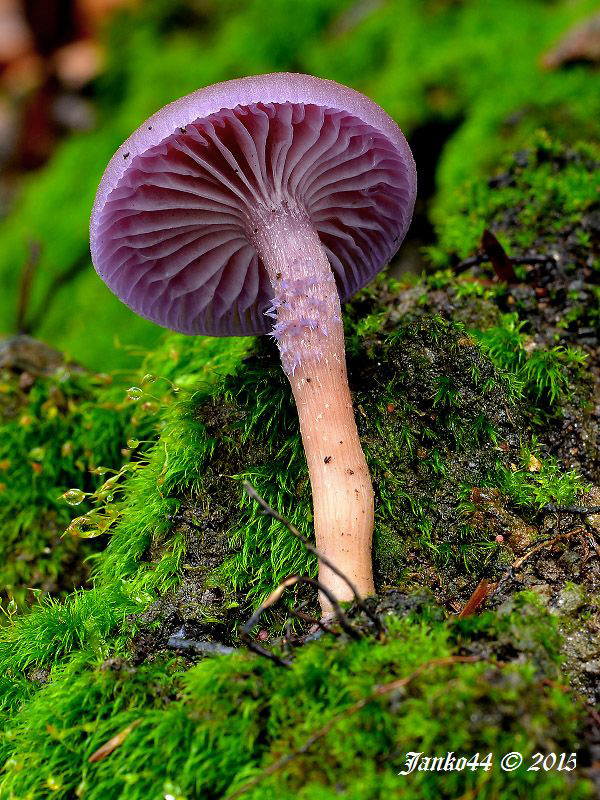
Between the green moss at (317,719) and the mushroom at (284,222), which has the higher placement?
the mushroom at (284,222)

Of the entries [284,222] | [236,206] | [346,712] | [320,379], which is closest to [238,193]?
[236,206]

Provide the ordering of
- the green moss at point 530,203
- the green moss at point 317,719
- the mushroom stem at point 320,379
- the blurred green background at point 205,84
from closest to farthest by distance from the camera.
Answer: the green moss at point 317,719 < the mushroom stem at point 320,379 < the green moss at point 530,203 < the blurred green background at point 205,84

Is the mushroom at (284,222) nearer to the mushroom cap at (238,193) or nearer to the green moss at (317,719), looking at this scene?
the mushroom cap at (238,193)

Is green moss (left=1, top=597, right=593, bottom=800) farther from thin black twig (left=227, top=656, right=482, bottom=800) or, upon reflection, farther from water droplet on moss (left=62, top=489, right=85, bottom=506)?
water droplet on moss (left=62, top=489, right=85, bottom=506)

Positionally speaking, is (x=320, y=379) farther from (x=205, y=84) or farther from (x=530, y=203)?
(x=205, y=84)

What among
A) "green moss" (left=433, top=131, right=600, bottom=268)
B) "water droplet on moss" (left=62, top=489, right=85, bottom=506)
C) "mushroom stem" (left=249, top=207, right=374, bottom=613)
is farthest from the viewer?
"green moss" (left=433, top=131, right=600, bottom=268)

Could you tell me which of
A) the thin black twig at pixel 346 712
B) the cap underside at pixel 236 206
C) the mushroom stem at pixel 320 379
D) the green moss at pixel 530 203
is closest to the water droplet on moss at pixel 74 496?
the cap underside at pixel 236 206

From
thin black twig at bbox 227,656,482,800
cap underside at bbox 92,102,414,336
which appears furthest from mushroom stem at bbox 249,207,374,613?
thin black twig at bbox 227,656,482,800
